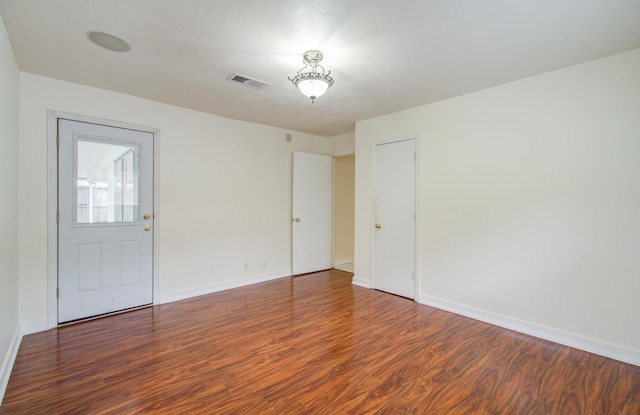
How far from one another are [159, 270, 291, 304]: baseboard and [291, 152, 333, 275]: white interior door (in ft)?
1.23

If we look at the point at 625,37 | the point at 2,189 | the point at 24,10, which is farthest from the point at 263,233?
the point at 625,37

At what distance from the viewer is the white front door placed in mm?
3174

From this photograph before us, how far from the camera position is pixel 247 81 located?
307 cm

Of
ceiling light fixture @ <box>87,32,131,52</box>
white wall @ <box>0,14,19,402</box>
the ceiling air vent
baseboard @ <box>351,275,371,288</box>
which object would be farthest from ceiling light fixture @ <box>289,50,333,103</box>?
baseboard @ <box>351,275,371,288</box>

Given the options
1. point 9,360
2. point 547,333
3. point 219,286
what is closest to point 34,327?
point 9,360

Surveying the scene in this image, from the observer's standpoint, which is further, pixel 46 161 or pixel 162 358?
pixel 46 161

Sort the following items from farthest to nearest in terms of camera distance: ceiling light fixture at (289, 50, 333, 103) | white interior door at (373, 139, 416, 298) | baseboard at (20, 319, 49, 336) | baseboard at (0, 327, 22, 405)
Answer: white interior door at (373, 139, 416, 298)
baseboard at (20, 319, 49, 336)
ceiling light fixture at (289, 50, 333, 103)
baseboard at (0, 327, 22, 405)

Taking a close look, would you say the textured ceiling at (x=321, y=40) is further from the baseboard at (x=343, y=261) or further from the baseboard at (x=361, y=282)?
the baseboard at (x=343, y=261)

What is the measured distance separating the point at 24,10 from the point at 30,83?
1.33 meters

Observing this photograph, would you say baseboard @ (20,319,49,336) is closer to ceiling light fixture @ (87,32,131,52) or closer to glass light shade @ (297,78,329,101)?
ceiling light fixture @ (87,32,131,52)

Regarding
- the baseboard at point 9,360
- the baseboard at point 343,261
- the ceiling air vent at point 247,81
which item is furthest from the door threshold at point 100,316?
the baseboard at point 343,261

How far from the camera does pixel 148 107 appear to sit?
3.69 m

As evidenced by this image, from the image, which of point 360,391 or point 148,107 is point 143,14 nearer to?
point 148,107

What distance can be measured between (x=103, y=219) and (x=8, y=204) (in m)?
1.04
